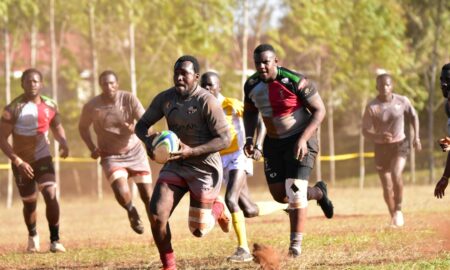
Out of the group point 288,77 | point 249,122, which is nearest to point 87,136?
point 249,122

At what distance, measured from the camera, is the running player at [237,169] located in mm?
11625

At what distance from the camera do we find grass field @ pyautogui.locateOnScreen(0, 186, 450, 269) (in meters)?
10.6

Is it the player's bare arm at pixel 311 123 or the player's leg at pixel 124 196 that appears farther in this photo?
the player's leg at pixel 124 196

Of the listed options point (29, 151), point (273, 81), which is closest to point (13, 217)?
point (29, 151)

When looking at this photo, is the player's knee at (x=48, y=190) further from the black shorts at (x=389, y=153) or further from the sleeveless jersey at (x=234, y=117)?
the black shorts at (x=389, y=153)

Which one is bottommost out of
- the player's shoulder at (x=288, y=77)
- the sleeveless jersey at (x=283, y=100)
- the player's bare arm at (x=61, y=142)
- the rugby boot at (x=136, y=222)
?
the rugby boot at (x=136, y=222)

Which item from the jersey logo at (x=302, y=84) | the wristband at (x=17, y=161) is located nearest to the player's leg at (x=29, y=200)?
the wristband at (x=17, y=161)

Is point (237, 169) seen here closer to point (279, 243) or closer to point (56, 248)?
point (279, 243)

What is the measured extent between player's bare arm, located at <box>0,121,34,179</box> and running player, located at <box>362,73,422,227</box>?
604cm

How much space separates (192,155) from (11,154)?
4.77 m

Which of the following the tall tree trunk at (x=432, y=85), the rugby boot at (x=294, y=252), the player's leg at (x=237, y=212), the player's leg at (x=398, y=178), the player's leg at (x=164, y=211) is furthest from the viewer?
the tall tree trunk at (x=432, y=85)

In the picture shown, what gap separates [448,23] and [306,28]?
22.0 ft

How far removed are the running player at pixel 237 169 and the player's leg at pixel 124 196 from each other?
1.87 meters

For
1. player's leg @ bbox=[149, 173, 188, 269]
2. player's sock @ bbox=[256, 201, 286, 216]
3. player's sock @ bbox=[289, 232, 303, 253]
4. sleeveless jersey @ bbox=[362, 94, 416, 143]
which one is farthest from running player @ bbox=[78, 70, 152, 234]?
sleeveless jersey @ bbox=[362, 94, 416, 143]
